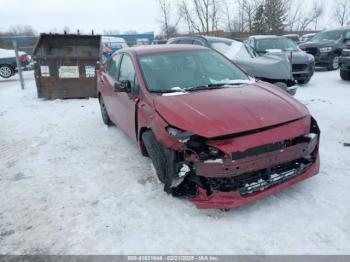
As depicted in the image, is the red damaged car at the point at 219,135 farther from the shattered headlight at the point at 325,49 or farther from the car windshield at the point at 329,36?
the car windshield at the point at 329,36

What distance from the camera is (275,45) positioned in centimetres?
1144

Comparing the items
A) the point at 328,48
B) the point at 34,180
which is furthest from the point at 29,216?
the point at 328,48

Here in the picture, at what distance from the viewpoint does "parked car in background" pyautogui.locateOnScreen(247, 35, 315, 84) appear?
33.6ft

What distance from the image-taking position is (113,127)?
22.4 feet

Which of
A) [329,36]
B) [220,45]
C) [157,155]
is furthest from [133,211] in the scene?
[329,36]

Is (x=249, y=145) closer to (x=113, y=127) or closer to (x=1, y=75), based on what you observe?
(x=113, y=127)

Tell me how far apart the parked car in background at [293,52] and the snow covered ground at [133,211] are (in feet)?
16.3

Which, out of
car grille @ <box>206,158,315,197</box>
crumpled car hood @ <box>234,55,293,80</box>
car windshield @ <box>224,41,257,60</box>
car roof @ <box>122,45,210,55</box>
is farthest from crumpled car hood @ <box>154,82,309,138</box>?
car windshield @ <box>224,41,257,60</box>

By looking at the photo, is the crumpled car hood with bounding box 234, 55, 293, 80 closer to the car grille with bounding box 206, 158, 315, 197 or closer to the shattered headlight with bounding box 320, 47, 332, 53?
the car grille with bounding box 206, 158, 315, 197

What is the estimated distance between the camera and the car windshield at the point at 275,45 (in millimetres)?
11312

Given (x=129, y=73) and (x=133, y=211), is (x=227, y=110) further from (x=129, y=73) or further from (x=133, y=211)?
(x=129, y=73)

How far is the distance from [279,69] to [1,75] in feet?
44.7

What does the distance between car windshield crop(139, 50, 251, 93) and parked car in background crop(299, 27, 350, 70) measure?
10.1 m

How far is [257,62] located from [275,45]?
3879 millimetres
